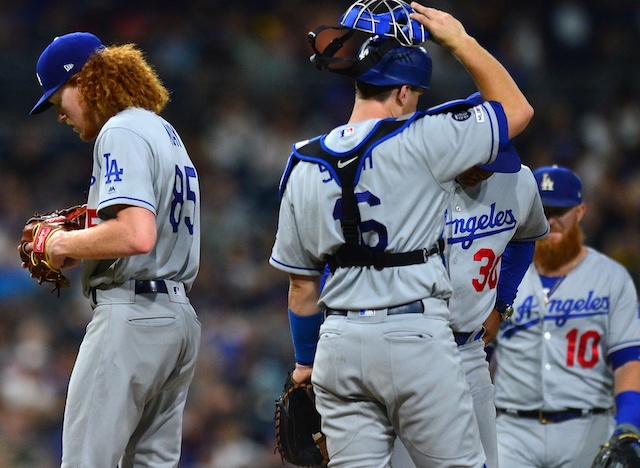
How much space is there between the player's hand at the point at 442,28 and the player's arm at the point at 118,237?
3.74 ft

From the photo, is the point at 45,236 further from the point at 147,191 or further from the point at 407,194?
the point at 407,194

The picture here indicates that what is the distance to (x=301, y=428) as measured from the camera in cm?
359

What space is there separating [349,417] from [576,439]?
181 cm

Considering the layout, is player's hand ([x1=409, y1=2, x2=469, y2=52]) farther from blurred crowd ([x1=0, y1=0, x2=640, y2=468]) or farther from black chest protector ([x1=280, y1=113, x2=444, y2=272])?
blurred crowd ([x1=0, y1=0, x2=640, y2=468])

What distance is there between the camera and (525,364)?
4691 millimetres

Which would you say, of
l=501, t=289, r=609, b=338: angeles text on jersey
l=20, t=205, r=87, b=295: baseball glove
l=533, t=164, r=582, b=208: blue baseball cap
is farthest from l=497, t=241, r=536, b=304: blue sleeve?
l=20, t=205, r=87, b=295: baseball glove

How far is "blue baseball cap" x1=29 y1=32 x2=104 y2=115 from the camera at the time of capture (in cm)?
350

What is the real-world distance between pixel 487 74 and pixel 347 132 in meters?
A: 0.50

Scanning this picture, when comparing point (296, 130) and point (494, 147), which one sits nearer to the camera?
point (494, 147)

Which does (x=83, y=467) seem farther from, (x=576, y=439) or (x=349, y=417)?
(x=576, y=439)

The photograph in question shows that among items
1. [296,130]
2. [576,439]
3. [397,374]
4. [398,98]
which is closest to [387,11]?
[398,98]

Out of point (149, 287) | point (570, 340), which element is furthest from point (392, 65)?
point (570, 340)

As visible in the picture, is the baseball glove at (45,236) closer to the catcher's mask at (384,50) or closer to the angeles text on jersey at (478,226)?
the catcher's mask at (384,50)

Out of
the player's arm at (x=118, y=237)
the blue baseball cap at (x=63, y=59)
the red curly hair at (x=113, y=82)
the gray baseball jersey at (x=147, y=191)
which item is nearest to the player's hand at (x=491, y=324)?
the gray baseball jersey at (x=147, y=191)
